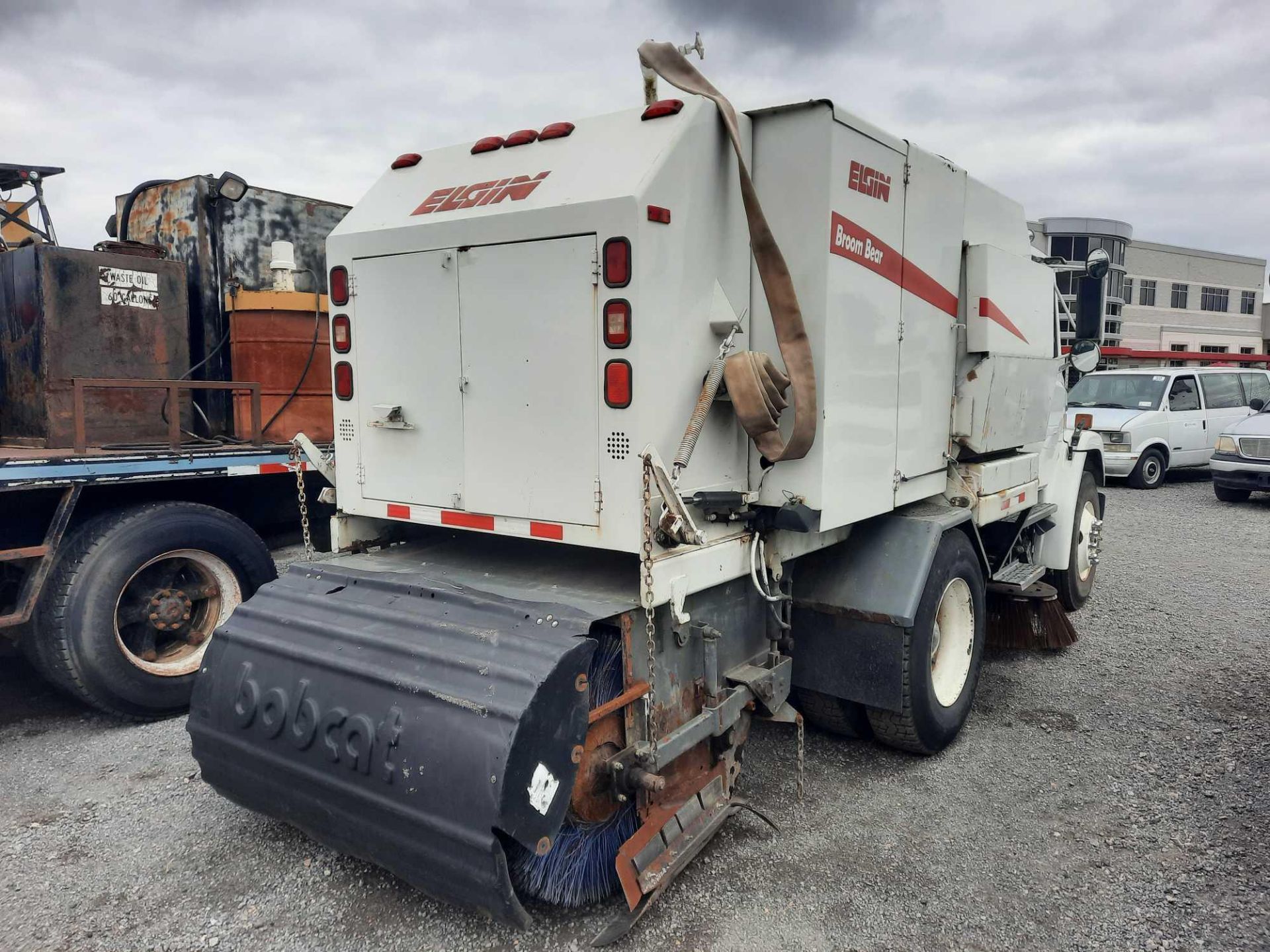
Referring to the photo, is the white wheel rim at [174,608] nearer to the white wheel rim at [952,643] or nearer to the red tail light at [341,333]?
the red tail light at [341,333]

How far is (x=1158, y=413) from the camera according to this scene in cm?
1329

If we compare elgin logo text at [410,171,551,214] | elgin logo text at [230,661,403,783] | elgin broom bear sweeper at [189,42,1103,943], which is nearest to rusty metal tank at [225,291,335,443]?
elgin broom bear sweeper at [189,42,1103,943]

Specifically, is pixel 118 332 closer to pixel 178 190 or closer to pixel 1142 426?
pixel 178 190

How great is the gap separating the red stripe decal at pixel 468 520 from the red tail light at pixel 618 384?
28.5 inches

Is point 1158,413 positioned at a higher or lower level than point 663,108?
lower

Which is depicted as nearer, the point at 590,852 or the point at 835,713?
the point at 590,852

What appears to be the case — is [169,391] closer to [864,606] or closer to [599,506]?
[599,506]

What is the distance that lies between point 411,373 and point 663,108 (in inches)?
54.5

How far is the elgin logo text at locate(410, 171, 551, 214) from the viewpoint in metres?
3.23

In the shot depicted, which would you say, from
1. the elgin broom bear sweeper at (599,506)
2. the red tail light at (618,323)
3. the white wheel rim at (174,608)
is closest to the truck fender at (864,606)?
the elgin broom bear sweeper at (599,506)

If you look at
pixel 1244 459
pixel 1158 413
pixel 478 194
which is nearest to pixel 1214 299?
pixel 1158 413

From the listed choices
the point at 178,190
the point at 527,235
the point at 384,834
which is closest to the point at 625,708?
the point at 384,834

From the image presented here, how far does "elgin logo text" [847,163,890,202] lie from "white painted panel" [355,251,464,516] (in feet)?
5.05

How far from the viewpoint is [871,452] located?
3727mm
